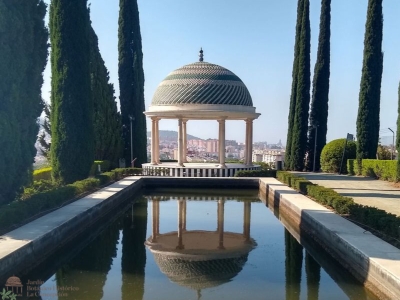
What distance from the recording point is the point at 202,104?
2195 centimetres

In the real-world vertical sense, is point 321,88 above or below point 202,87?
above

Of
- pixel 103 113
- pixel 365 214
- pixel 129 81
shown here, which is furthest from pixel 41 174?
pixel 365 214

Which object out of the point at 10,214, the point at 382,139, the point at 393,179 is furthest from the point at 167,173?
the point at 382,139

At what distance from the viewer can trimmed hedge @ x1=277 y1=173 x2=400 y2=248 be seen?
8.07 metres

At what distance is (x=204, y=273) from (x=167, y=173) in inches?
576

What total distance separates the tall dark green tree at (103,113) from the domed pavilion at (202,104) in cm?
293

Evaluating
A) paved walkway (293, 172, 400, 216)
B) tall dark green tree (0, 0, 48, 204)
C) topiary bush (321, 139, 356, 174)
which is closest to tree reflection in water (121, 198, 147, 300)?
tall dark green tree (0, 0, 48, 204)

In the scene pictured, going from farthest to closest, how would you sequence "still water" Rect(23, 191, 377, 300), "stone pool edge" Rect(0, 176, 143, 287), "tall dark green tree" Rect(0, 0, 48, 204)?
"tall dark green tree" Rect(0, 0, 48, 204) < "stone pool edge" Rect(0, 176, 143, 287) < "still water" Rect(23, 191, 377, 300)

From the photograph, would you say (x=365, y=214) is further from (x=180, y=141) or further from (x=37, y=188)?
(x=180, y=141)

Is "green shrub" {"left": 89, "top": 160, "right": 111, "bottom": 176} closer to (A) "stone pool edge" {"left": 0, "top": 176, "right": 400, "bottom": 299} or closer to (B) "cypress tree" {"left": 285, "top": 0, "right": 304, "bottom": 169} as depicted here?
(A) "stone pool edge" {"left": 0, "top": 176, "right": 400, "bottom": 299}

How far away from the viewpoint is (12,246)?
7094 millimetres

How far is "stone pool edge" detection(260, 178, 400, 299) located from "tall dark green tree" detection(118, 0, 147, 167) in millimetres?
16123

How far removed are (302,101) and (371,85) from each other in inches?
194

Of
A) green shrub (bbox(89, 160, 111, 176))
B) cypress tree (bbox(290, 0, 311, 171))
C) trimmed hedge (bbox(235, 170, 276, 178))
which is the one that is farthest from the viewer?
cypress tree (bbox(290, 0, 311, 171))
